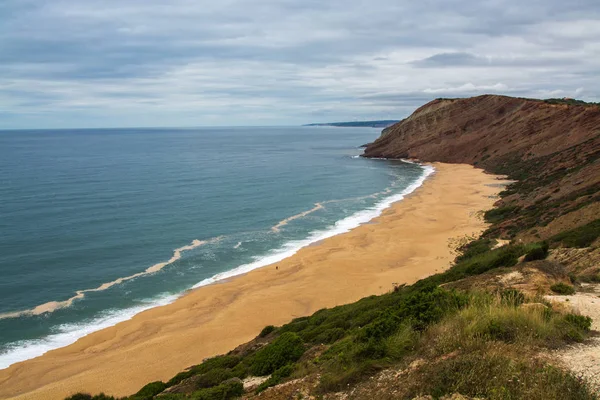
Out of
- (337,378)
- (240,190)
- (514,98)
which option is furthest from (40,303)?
(514,98)

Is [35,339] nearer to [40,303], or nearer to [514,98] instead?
[40,303]

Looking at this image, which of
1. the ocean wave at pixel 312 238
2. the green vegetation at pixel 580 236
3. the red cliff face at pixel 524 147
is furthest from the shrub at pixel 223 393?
the red cliff face at pixel 524 147

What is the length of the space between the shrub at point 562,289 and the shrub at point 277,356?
22.1 ft

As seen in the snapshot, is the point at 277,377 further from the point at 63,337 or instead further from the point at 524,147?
the point at 524,147

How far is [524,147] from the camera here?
67.3 m

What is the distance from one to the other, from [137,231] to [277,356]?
90.1 ft

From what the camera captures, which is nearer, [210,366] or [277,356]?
[277,356]

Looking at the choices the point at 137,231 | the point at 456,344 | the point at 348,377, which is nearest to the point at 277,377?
the point at 348,377

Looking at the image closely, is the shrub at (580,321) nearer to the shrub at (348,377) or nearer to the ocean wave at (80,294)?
the shrub at (348,377)

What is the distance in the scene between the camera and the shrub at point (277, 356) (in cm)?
1064

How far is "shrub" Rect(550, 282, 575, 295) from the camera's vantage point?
11.5 meters

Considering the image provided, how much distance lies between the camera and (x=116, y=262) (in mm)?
28344

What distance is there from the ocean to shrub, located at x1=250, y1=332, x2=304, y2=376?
38.7 feet

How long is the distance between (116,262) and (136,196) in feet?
75.4
